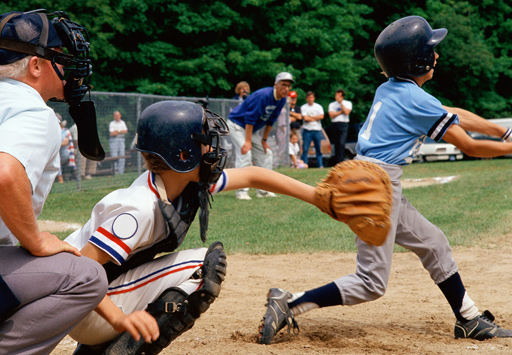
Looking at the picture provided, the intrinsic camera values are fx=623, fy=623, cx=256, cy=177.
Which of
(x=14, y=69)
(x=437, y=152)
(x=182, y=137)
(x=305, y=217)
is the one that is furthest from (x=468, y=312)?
(x=437, y=152)

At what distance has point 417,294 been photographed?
5.37 m

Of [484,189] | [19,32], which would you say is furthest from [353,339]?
[484,189]

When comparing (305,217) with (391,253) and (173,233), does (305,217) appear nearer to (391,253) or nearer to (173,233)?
(391,253)

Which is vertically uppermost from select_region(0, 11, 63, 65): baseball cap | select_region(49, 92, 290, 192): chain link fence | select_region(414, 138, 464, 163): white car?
select_region(0, 11, 63, 65): baseball cap

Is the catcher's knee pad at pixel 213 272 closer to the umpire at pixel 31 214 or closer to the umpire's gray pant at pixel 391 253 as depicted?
the umpire at pixel 31 214

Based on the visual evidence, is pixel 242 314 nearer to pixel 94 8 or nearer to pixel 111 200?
pixel 111 200

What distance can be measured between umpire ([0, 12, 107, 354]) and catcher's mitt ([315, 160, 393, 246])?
122 cm

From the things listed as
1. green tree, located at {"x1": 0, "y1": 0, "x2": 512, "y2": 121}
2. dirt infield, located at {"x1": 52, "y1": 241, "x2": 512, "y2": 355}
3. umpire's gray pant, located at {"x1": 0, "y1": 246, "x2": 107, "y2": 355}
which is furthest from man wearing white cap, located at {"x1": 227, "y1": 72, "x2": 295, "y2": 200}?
green tree, located at {"x1": 0, "y1": 0, "x2": 512, "y2": 121}

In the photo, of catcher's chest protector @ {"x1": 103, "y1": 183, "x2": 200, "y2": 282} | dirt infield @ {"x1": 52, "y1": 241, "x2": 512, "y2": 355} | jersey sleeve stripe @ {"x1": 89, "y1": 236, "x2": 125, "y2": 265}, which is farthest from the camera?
dirt infield @ {"x1": 52, "y1": 241, "x2": 512, "y2": 355}

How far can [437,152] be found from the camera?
26.4 m

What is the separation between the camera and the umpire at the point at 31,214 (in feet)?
8.34

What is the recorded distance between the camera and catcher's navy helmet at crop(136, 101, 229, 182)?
10.3 feet

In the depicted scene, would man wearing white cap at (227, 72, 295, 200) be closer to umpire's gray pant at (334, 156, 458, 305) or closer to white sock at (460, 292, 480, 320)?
umpire's gray pant at (334, 156, 458, 305)

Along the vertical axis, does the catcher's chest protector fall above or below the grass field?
above
